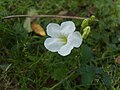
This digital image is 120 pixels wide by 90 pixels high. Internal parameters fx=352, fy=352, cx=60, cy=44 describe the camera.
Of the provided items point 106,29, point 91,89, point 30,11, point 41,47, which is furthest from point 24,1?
point 91,89

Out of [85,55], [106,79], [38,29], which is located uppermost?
[38,29]

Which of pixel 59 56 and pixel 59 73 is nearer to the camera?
pixel 59 73

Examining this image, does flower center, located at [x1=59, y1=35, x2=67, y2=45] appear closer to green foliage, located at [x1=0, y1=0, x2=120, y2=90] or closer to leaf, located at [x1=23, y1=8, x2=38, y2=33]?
green foliage, located at [x1=0, y1=0, x2=120, y2=90]

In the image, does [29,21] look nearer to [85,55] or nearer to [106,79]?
[85,55]

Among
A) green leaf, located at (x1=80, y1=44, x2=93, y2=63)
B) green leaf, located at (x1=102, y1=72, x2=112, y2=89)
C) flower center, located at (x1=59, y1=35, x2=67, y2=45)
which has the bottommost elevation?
green leaf, located at (x1=102, y1=72, x2=112, y2=89)

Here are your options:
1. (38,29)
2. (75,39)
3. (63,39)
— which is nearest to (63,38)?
(63,39)

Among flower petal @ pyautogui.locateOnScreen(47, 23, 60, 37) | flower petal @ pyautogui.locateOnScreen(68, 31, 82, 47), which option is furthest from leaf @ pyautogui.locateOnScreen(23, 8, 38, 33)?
flower petal @ pyautogui.locateOnScreen(68, 31, 82, 47)

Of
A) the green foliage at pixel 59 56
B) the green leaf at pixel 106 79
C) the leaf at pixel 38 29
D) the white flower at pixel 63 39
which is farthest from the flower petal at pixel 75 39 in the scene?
the leaf at pixel 38 29
